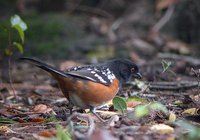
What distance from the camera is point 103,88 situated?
4.67 meters

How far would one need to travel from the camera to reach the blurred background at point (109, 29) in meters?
8.66

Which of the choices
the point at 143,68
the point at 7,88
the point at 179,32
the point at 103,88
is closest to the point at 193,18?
the point at 179,32

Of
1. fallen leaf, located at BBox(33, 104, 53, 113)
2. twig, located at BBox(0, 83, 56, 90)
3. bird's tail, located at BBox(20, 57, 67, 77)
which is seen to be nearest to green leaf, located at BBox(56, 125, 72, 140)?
bird's tail, located at BBox(20, 57, 67, 77)

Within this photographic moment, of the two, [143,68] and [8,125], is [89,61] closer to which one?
[143,68]

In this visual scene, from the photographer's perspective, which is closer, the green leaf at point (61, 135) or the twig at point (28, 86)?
the green leaf at point (61, 135)

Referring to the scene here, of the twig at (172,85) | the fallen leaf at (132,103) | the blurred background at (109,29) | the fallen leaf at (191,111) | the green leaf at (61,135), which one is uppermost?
the blurred background at (109,29)

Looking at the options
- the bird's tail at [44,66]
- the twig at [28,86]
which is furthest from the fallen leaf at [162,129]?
the twig at [28,86]

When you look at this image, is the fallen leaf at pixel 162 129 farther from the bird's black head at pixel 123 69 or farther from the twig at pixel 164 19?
the twig at pixel 164 19

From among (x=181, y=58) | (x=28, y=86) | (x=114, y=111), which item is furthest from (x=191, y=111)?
(x=181, y=58)

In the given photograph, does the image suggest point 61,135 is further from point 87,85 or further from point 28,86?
point 28,86

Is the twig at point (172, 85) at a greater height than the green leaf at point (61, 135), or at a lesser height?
greater

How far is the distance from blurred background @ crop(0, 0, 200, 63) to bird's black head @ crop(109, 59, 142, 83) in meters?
2.81

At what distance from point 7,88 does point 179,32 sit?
12.7 ft

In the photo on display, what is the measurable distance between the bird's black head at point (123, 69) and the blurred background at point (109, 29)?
2810 millimetres
